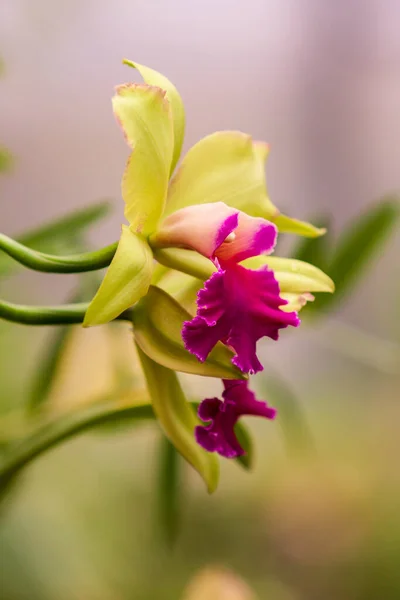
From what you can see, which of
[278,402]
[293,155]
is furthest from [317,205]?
[278,402]

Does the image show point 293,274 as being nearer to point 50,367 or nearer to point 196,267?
point 196,267

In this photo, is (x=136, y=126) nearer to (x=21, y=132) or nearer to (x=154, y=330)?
(x=154, y=330)

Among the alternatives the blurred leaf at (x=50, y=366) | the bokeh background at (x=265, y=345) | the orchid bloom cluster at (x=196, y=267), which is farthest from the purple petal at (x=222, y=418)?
the bokeh background at (x=265, y=345)

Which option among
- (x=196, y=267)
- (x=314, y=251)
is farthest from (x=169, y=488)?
(x=196, y=267)

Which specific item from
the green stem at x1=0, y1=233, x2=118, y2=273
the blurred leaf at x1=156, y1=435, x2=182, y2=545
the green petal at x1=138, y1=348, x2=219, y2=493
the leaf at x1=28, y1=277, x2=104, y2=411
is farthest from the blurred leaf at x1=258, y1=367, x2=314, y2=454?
the green stem at x1=0, y1=233, x2=118, y2=273

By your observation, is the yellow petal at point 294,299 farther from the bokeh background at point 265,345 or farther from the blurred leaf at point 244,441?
the bokeh background at point 265,345
